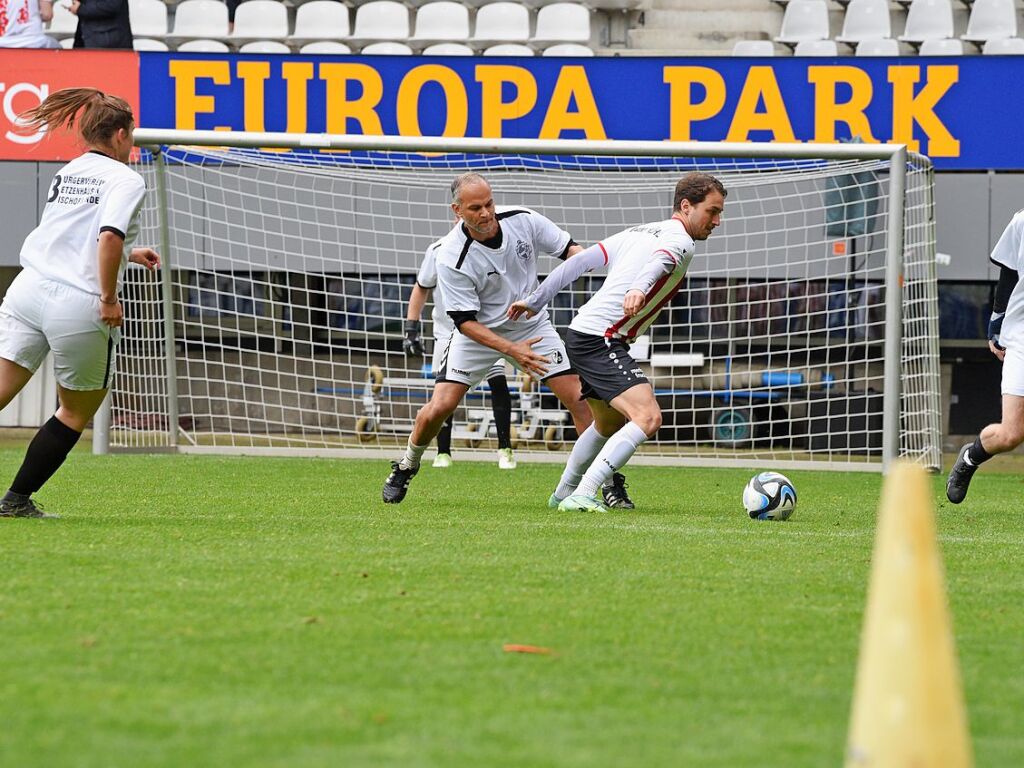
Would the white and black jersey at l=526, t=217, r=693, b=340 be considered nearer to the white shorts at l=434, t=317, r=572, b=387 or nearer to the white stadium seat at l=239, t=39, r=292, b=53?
the white shorts at l=434, t=317, r=572, b=387

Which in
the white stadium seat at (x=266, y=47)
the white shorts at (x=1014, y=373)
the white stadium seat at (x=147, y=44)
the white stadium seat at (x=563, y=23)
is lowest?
the white shorts at (x=1014, y=373)

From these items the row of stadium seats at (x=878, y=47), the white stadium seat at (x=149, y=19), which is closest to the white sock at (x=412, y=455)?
the row of stadium seats at (x=878, y=47)

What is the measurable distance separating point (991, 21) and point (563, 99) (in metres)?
5.82

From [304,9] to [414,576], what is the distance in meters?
14.2

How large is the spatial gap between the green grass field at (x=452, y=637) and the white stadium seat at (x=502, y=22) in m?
11.3

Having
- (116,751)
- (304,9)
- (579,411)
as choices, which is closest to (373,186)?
(304,9)

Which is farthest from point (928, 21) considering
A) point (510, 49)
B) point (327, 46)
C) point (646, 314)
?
point (646, 314)

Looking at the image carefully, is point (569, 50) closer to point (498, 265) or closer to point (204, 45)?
point (204, 45)

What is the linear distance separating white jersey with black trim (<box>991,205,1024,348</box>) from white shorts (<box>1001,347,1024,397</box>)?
0.04 metres

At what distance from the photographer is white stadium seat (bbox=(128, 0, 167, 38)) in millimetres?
18114

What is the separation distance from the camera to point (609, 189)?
13.5m

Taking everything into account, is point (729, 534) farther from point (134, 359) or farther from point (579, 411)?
point (134, 359)

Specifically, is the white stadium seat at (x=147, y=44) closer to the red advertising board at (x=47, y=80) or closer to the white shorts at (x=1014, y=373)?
the red advertising board at (x=47, y=80)

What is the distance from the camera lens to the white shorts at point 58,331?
631cm
